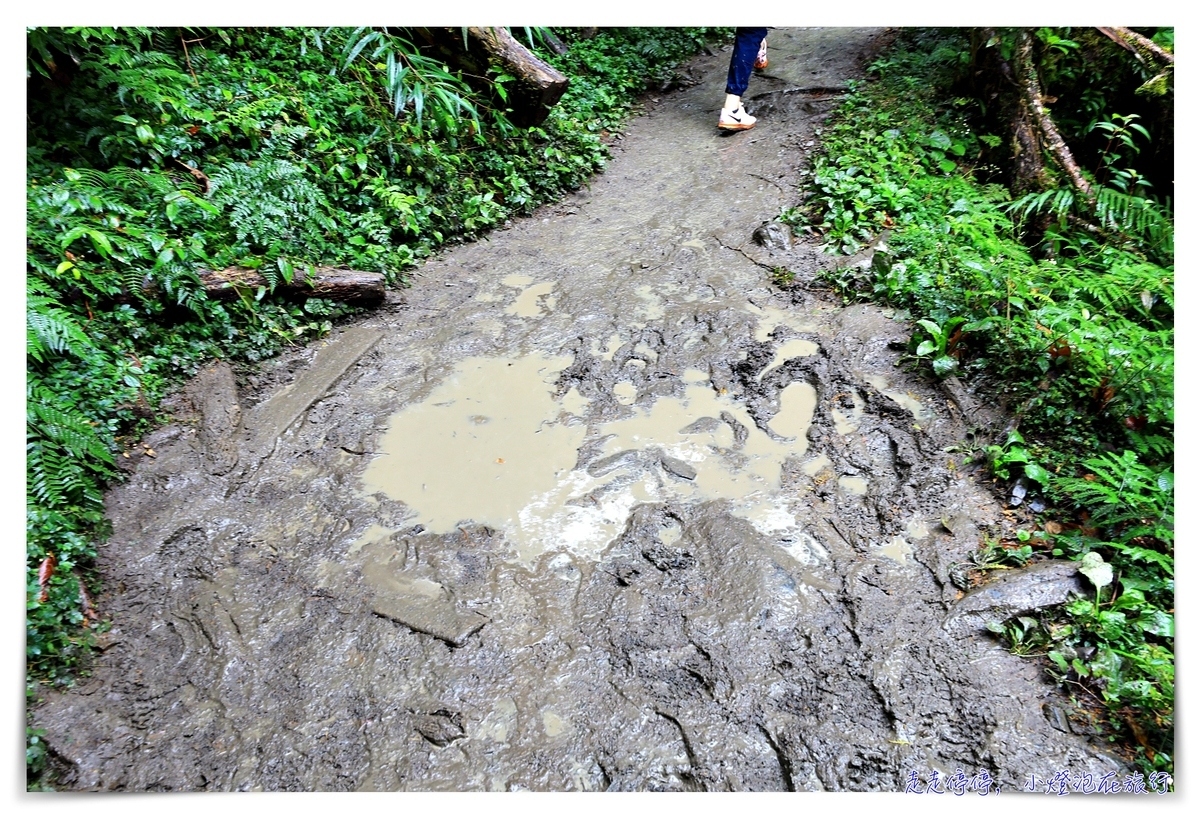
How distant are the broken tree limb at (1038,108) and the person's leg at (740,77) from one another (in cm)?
201

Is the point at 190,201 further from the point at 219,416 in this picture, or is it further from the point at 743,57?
the point at 743,57

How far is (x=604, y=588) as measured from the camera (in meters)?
2.72

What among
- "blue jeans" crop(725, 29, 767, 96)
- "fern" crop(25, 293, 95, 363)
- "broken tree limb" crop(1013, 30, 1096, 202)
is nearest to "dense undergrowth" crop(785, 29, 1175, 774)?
"broken tree limb" crop(1013, 30, 1096, 202)

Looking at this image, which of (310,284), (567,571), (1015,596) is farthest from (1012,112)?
(310,284)

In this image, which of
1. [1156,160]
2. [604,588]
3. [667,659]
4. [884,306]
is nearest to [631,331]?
[884,306]

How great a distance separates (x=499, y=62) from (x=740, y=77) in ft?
7.14

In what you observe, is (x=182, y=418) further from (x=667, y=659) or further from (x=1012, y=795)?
(x=1012, y=795)

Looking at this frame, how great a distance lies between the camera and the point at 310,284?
4125mm

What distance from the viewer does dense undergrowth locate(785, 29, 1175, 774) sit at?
7.93ft

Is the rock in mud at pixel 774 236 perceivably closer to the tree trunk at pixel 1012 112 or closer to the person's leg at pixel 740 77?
the tree trunk at pixel 1012 112

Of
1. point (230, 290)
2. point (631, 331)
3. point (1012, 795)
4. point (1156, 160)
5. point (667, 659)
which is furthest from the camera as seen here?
point (1156, 160)

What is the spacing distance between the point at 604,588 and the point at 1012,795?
4.71ft

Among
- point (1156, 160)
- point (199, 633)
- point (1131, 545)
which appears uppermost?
point (1156, 160)

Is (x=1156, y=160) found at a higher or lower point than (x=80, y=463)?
higher
